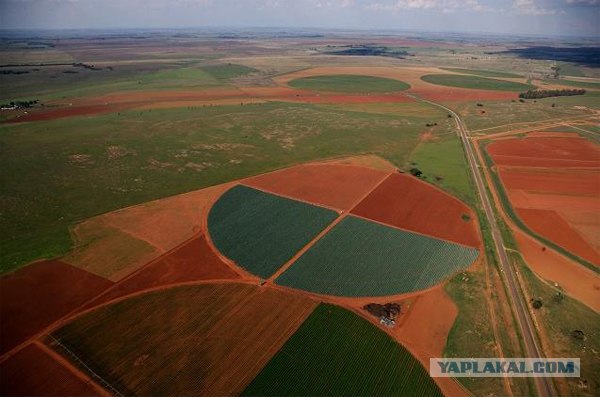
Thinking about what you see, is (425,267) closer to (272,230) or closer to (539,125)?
(272,230)

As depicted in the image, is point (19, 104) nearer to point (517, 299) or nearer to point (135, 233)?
point (135, 233)

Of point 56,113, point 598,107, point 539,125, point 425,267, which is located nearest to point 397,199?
point 425,267

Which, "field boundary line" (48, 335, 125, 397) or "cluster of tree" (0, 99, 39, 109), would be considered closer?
"field boundary line" (48, 335, 125, 397)

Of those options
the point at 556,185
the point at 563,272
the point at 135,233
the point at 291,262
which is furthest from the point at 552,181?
the point at 135,233

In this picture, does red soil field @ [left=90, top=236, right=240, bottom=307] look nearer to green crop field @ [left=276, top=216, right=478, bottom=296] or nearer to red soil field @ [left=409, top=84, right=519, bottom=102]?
green crop field @ [left=276, top=216, right=478, bottom=296]

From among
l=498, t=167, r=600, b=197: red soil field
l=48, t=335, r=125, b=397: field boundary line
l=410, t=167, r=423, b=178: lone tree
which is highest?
l=498, t=167, r=600, b=197: red soil field

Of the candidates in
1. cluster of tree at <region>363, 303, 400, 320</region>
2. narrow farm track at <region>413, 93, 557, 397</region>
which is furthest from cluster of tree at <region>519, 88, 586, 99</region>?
cluster of tree at <region>363, 303, 400, 320</region>
